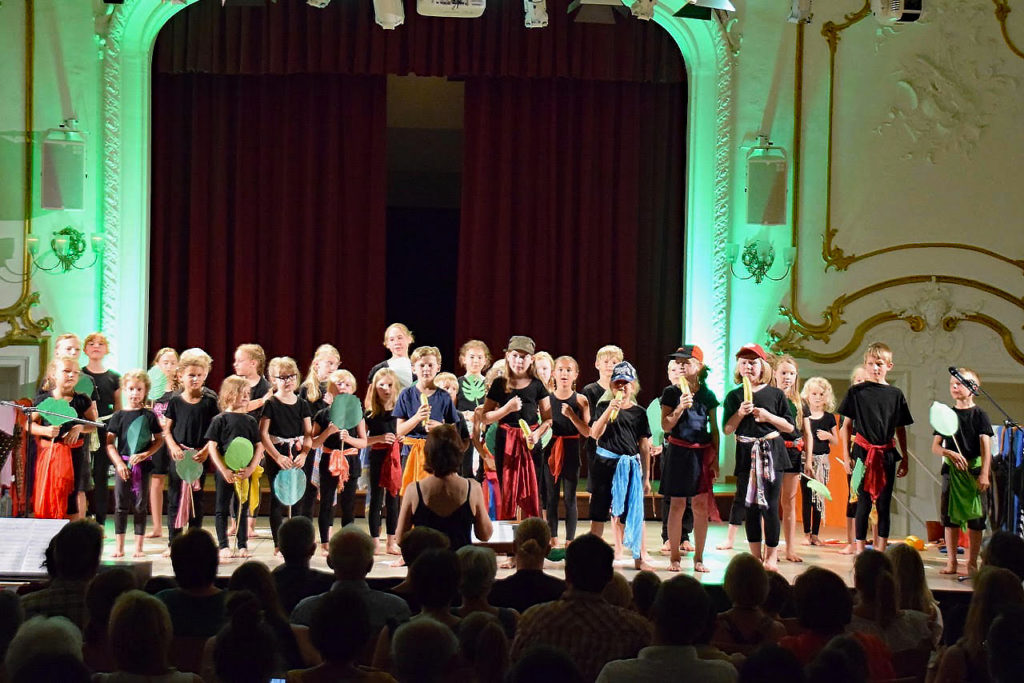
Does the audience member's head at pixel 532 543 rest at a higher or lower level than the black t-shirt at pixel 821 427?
lower

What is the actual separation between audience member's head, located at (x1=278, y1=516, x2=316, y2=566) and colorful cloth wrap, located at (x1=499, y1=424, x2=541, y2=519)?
3.36 m

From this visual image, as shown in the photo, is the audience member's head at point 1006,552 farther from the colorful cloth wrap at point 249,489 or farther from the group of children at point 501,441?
the colorful cloth wrap at point 249,489

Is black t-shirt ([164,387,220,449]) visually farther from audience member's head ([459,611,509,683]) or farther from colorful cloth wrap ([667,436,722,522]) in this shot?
audience member's head ([459,611,509,683])

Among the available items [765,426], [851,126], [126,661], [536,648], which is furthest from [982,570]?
[851,126]

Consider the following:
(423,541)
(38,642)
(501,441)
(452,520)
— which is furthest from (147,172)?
(38,642)

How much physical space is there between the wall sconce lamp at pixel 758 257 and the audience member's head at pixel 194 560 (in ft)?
22.1

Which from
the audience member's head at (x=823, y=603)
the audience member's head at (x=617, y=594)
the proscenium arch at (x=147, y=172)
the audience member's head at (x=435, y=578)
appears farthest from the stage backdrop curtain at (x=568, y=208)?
the audience member's head at (x=823, y=603)

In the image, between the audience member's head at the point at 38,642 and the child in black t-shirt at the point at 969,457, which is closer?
the audience member's head at the point at 38,642

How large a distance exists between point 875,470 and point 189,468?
4132 mm

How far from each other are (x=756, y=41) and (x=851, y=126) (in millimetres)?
1031

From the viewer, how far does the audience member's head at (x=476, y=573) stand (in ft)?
12.7

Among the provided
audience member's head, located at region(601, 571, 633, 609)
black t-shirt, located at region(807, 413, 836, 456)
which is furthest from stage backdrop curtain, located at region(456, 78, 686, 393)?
audience member's head, located at region(601, 571, 633, 609)

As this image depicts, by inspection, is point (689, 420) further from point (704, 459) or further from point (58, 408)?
point (58, 408)

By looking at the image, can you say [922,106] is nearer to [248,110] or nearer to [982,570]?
[248,110]
